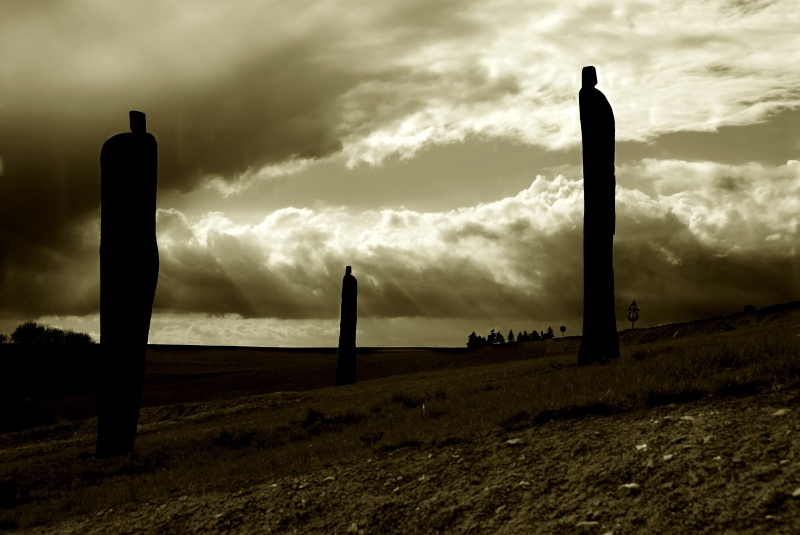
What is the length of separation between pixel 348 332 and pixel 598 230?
18797mm

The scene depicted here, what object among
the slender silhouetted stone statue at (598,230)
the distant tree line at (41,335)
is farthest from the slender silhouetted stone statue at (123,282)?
the distant tree line at (41,335)

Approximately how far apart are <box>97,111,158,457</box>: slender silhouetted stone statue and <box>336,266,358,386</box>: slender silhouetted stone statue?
18.1 meters

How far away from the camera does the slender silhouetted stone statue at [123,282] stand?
17.2 metres

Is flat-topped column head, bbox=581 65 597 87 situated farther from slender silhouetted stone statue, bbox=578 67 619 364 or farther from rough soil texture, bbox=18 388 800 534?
rough soil texture, bbox=18 388 800 534

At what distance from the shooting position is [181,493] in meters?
10.4

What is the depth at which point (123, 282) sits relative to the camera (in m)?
17.3

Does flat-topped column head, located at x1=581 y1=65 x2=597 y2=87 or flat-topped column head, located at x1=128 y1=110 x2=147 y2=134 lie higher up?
flat-topped column head, located at x1=581 y1=65 x2=597 y2=87

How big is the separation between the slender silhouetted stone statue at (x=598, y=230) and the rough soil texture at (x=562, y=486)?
10026 millimetres

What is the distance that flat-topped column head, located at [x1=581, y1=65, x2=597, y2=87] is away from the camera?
66.0 feet

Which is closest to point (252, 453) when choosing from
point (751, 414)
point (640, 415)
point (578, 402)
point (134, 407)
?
point (134, 407)

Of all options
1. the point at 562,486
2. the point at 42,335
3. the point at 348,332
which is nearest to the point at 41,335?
the point at 42,335

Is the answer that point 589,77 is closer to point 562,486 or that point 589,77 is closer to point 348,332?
point 562,486

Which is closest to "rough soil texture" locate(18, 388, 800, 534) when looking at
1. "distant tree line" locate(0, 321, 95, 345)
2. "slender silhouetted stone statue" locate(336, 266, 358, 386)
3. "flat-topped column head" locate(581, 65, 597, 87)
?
"flat-topped column head" locate(581, 65, 597, 87)

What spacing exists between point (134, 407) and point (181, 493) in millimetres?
7780
